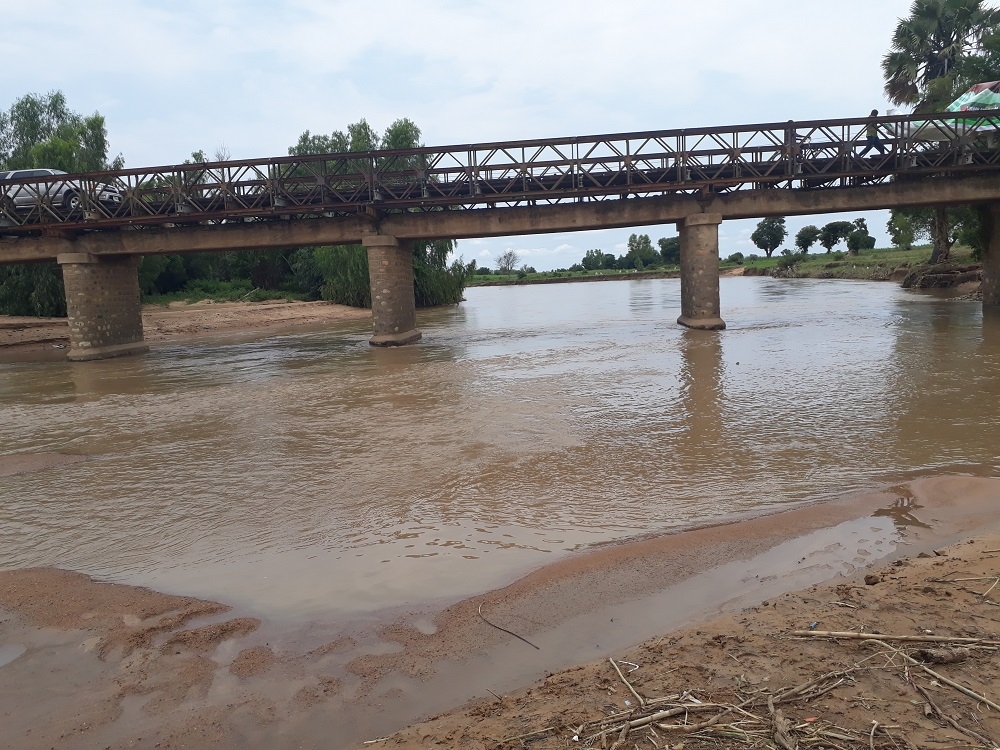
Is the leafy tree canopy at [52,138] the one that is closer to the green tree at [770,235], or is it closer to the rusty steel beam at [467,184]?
the rusty steel beam at [467,184]

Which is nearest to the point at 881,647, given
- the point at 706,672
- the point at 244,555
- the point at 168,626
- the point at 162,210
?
the point at 706,672

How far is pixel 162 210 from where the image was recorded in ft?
73.4

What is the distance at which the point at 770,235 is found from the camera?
311 feet

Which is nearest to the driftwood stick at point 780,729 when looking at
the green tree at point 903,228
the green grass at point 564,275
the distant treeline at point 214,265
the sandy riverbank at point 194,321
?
the sandy riverbank at point 194,321

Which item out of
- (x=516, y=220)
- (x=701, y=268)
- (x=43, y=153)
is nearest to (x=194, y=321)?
(x=43, y=153)

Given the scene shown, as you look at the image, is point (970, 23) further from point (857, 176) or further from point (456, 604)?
point (456, 604)

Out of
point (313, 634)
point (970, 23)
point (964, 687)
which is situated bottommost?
point (313, 634)

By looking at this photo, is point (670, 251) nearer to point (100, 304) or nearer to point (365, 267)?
point (365, 267)

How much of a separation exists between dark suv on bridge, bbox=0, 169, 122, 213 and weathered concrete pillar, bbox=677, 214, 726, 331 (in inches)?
683

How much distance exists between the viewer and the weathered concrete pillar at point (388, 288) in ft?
74.0

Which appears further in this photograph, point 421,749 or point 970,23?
point 970,23

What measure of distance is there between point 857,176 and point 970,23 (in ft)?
75.2

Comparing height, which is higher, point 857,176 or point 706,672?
point 857,176

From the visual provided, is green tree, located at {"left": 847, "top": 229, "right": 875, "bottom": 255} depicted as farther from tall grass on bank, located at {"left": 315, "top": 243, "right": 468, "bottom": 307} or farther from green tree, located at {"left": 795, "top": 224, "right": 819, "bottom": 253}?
tall grass on bank, located at {"left": 315, "top": 243, "right": 468, "bottom": 307}
